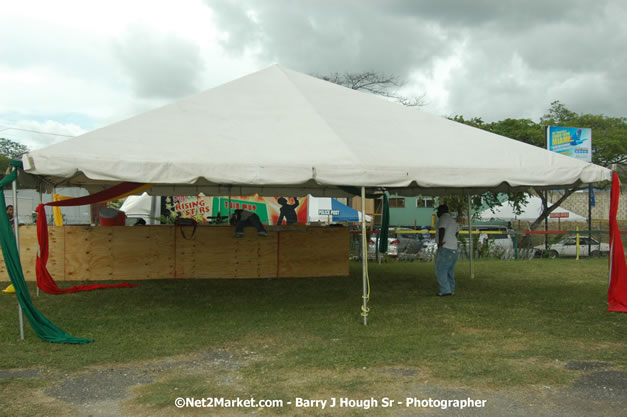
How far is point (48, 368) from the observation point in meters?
5.69

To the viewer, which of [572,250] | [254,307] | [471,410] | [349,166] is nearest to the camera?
[471,410]

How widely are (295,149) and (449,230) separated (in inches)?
151

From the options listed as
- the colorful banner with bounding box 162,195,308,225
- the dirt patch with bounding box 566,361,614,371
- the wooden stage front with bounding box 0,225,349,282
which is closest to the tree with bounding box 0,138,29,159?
the colorful banner with bounding box 162,195,308,225

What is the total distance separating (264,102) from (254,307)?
11.8 feet

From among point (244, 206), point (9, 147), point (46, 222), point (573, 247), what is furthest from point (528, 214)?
point (9, 147)

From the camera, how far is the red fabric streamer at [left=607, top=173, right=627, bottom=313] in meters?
8.23

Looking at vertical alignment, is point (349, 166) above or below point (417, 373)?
above

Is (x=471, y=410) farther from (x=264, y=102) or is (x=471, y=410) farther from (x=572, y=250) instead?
(x=572, y=250)

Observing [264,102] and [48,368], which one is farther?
[264,102]

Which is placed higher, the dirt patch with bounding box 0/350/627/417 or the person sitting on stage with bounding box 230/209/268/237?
the person sitting on stage with bounding box 230/209/268/237

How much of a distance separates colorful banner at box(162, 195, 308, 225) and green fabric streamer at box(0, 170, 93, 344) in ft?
55.0

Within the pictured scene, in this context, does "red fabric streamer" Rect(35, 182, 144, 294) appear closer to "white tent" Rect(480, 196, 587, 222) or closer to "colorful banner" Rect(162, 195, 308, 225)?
"colorful banner" Rect(162, 195, 308, 225)

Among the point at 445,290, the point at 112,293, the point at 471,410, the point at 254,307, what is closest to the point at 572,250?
the point at 445,290

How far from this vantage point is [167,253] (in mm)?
12766
